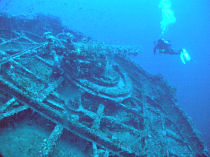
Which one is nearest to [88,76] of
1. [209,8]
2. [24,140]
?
[24,140]

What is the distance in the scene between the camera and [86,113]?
519 cm

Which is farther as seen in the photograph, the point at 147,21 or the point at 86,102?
the point at 147,21

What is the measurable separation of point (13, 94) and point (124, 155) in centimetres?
352

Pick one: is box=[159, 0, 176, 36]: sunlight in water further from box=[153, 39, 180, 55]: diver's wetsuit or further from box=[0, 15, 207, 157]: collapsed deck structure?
box=[0, 15, 207, 157]: collapsed deck structure

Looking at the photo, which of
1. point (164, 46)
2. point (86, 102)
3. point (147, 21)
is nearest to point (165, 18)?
point (164, 46)

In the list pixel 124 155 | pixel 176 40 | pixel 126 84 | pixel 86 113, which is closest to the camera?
pixel 124 155

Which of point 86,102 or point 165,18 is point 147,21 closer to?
point 165,18

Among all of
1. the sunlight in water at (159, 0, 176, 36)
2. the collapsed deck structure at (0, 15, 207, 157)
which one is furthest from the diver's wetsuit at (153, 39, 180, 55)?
the sunlight in water at (159, 0, 176, 36)

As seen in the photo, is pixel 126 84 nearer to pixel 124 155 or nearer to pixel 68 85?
pixel 68 85

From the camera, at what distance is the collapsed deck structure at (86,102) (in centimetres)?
414

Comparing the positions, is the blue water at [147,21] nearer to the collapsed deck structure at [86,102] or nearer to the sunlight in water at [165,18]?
the sunlight in water at [165,18]

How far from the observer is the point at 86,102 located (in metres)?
5.96

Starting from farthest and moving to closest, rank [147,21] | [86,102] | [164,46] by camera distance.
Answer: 1. [147,21]
2. [164,46]
3. [86,102]

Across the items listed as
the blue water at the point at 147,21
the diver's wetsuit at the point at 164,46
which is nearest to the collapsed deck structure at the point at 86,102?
the diver's wetsuit at the point at 164,46
